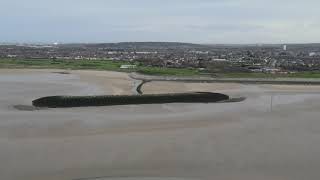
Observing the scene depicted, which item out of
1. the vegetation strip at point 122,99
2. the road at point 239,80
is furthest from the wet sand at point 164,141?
the road at point 239,80

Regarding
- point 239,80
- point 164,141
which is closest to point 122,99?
point 164,141

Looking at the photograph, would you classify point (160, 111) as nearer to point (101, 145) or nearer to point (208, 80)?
point (101, 145)

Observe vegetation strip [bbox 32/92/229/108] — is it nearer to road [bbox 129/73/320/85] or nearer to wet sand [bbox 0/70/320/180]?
wet sand [bbox 0/70/320/180]

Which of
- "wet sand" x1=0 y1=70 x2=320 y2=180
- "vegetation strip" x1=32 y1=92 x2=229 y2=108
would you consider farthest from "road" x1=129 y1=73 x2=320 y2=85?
"vegetation strip" x1=32 y1=92 x2=229 y2=108

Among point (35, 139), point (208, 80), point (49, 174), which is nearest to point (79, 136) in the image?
point (35, 139)

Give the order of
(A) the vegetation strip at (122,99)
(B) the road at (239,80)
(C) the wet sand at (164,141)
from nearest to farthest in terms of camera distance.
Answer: (C) the wet sand at (164,141) → (A) the vegetation strip at (122,99) → (B) the road at (239,80)

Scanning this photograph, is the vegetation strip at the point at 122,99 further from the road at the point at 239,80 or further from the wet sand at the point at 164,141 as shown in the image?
the road at the point at 239,80

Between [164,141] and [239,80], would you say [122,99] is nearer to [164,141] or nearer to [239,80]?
[164,141]
